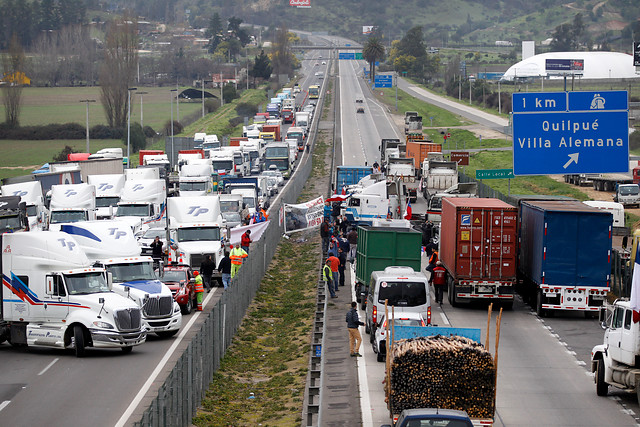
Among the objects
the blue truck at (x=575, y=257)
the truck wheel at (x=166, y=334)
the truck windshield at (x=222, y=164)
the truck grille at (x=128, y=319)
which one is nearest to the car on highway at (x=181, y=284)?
the truck wheel at (x=166, y=334)

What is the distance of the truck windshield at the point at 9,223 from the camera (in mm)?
25236

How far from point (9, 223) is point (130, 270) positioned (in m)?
3.65

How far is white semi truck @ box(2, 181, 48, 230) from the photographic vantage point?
4628 cm

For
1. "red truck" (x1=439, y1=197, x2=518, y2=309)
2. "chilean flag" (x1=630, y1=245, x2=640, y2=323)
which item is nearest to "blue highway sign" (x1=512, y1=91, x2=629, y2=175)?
"red truck" (x1=439, y1=197, x2=518, y2=309)

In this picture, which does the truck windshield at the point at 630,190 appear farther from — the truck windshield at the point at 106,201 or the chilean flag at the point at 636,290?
the chilean flag at the point at 636,290

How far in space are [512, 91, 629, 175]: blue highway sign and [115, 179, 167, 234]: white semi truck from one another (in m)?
22.6

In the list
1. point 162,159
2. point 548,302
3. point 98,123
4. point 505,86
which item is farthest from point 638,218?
point 505,86

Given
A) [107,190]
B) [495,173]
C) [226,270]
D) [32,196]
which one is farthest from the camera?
[495,173]

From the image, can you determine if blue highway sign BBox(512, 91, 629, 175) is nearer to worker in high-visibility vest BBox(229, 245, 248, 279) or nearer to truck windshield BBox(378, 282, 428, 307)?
truck windshield BBox(378, 282, 428, 307)

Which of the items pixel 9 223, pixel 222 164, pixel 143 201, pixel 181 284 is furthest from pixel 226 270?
pixel 222 164

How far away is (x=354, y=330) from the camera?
78.4ft

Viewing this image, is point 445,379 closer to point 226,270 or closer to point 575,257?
point 575,257

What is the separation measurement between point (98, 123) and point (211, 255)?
327 ft

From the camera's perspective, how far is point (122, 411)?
63.0 ft
